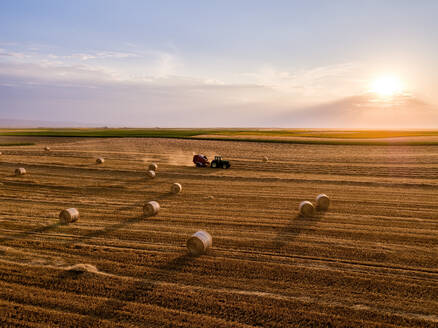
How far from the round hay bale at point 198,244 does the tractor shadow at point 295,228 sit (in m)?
2.49

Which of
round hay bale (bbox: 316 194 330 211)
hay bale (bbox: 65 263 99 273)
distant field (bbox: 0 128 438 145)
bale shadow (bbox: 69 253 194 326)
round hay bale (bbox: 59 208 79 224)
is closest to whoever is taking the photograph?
bale shadow (bbox: 69 253 194 326)

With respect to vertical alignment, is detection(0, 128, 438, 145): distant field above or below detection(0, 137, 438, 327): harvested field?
above

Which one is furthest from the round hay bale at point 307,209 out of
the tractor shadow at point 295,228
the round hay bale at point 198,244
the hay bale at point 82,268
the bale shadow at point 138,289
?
the hay bale at point 82,268

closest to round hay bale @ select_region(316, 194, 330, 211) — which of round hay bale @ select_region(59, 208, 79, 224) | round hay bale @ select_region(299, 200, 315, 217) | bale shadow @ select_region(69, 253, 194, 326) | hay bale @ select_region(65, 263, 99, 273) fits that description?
round hay bale @ select_region(299, 200, 315, 217)

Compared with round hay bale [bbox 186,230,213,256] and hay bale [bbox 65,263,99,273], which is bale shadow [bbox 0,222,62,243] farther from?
round hay bale [bbox 186,230,213,256]

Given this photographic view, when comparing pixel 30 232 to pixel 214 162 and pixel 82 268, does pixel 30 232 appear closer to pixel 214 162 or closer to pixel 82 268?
pixel 82 268

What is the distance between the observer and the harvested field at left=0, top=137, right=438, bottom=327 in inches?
259

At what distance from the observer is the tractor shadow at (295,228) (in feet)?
34.2

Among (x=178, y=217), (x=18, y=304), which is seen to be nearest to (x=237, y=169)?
(x=178, y=217)

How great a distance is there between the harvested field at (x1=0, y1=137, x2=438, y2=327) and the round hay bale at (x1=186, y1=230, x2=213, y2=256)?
290 millimetres

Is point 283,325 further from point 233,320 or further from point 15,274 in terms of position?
point 15,274

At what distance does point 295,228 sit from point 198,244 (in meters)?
4.45

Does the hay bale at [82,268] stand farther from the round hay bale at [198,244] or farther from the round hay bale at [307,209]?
the round hay bale at [307,209]

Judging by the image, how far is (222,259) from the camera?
9008mm
